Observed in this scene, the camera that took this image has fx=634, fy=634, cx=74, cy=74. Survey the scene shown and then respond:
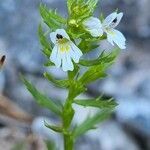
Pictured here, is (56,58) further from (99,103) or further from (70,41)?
(99,103)

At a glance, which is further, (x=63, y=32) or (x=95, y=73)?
(x=95, y=73)

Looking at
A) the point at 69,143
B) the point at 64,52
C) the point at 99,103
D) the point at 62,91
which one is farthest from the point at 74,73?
the point at 62,91

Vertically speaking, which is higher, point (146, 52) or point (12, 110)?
point (12, 110)

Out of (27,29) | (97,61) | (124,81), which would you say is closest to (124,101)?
(124,81)

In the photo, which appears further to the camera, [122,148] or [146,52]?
A: [146,52]

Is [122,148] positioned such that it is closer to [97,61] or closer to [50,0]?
[50,0]

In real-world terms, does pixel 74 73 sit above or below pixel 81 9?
below

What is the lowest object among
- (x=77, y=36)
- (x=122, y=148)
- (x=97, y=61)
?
(x=122, y=148)
